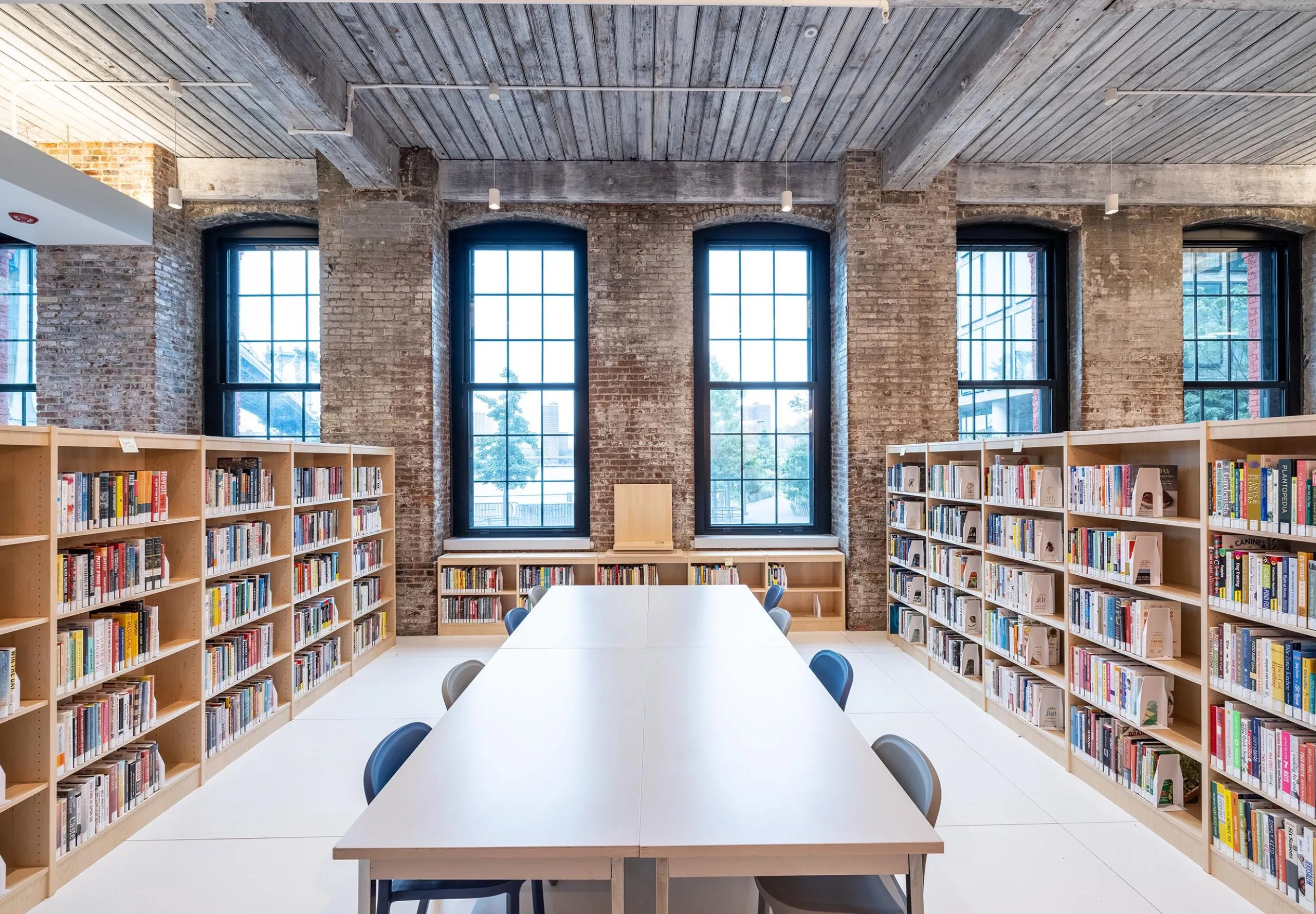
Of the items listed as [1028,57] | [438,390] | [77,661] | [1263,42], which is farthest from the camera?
[438,390]

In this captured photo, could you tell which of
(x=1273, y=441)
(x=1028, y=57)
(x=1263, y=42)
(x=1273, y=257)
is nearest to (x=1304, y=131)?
(x=1273, y=257)

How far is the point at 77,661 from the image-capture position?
315 cm

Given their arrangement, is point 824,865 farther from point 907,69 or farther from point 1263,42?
point 1263,42

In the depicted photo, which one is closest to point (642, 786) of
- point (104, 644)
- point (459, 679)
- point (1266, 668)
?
point (459, 679)

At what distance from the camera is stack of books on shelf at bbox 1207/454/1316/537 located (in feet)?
8.77

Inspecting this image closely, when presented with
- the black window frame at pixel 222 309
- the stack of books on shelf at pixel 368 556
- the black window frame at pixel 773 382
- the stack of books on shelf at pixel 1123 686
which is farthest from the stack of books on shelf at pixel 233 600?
the stack of books on shelf at pixel 1123 686

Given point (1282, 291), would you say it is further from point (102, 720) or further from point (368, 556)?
point (102, 720)

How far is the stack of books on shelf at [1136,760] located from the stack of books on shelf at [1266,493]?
4.14 ft

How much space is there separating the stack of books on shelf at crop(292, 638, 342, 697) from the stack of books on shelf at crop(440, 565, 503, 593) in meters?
1.33

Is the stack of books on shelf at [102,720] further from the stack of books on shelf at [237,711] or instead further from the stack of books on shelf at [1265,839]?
the stack of books on shelf at [1265,839]

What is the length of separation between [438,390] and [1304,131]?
8.73 meters

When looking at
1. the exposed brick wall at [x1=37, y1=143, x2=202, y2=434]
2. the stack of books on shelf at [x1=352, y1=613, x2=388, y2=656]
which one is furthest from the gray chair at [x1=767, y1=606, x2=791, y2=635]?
the exposed brick wall at [x1=37, y1=143, x2=202, y2=434]

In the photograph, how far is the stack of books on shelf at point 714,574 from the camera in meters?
7.01

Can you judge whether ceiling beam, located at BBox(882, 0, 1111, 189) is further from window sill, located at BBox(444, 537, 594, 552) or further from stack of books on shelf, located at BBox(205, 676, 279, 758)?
stack of books on shelf, located at BBox(205, 676, 279, 758)
